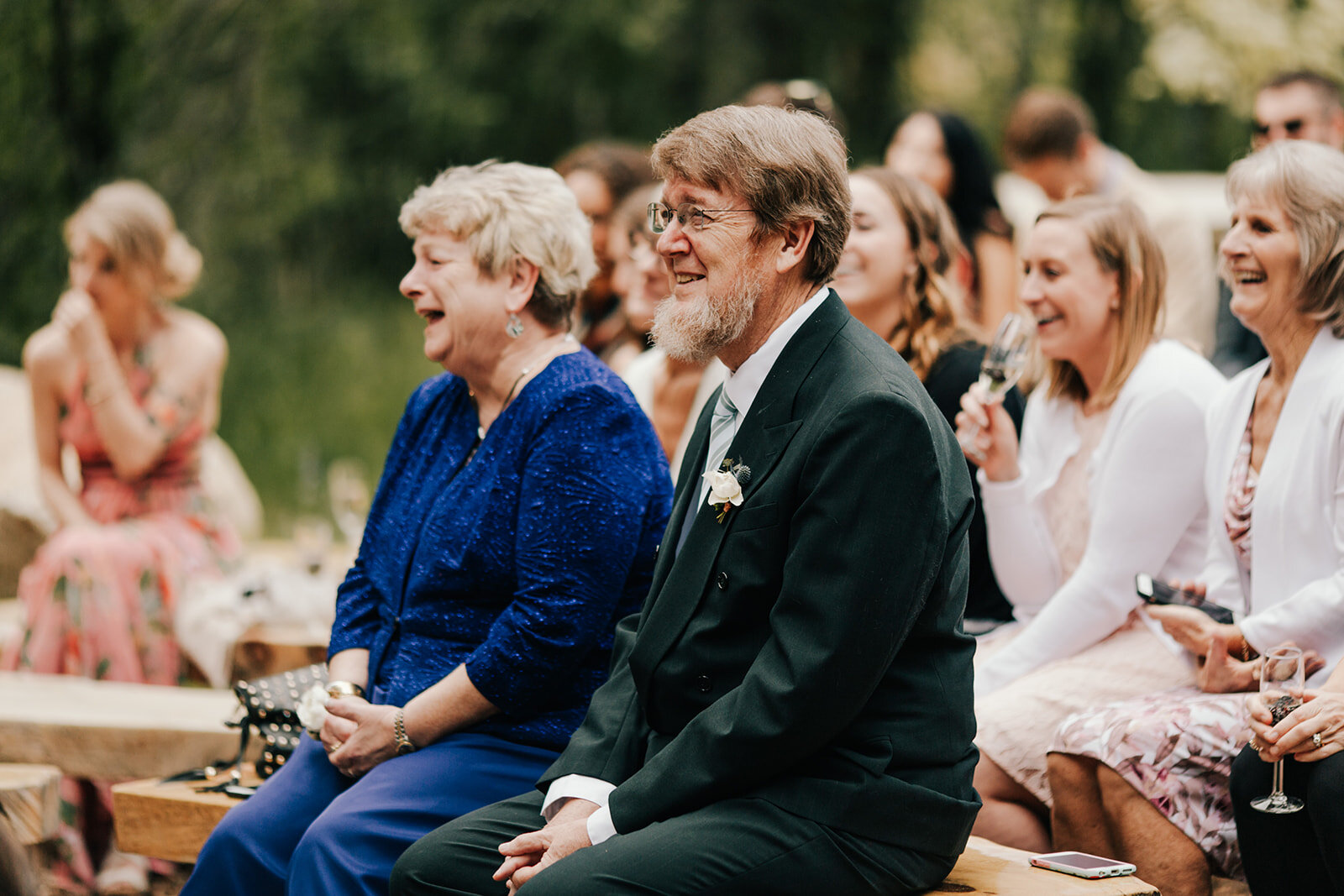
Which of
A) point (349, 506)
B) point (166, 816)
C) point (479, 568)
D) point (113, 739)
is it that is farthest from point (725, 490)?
point (349, 506)

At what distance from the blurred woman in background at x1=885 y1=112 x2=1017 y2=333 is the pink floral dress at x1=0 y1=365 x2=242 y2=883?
3.34 metres

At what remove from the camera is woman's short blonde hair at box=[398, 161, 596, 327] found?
136 inches

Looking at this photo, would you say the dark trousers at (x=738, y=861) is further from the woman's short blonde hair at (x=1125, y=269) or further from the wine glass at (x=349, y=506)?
the wine glass at (x=349, y=506)

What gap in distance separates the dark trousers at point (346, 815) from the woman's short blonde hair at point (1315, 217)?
2068 millimetres

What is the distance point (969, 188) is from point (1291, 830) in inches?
159

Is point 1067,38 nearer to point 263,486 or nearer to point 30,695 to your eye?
point 263,486

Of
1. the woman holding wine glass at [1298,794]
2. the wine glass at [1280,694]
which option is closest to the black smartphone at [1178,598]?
the woman holding wine glass at [1298,794]

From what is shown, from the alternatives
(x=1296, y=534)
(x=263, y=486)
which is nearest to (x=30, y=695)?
(x=1296, y=534)

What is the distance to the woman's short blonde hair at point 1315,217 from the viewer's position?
3193mm

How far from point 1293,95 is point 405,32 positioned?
1658cm

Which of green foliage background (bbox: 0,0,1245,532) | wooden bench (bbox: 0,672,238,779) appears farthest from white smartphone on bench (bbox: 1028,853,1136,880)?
green foliage background (bbox: 0,0,1245,532)

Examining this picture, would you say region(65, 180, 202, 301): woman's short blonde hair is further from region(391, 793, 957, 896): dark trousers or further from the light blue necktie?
region(391, 793, 957, 896): dark trousers

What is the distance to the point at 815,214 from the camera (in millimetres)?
2586

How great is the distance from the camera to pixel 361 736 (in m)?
3.24
